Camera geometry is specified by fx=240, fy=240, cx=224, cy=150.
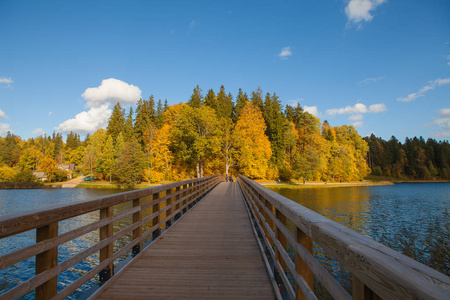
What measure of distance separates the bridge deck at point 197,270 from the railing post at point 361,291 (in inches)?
74.5

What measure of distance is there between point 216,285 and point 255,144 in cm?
3566

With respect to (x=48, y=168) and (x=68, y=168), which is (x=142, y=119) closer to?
(x=48, y=168)

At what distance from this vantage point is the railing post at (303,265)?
1840 millimetres

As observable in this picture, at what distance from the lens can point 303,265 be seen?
6.17 feet

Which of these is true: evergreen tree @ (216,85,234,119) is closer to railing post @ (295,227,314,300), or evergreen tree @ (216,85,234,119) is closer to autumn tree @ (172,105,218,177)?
autumn tree @ (172,105,218,177)

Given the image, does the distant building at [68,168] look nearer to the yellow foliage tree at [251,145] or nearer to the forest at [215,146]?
the forest at [215,146]

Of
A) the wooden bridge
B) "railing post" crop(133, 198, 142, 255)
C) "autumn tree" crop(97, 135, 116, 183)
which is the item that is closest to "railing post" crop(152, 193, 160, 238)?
the wooden bridge

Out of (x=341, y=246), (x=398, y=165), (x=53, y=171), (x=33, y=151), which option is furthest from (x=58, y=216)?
(x=398, y=165)

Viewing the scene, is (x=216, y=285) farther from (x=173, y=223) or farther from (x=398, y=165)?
(x=398, y=165)

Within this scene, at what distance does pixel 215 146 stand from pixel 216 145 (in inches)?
8.3

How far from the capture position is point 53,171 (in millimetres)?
51750

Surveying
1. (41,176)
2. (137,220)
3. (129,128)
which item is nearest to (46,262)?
(137,220)

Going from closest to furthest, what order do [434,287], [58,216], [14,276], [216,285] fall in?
[434,287], [58,216], [216,285], [14,276]

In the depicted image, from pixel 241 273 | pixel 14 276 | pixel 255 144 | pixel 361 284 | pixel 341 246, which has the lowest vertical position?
pixel 14 276
